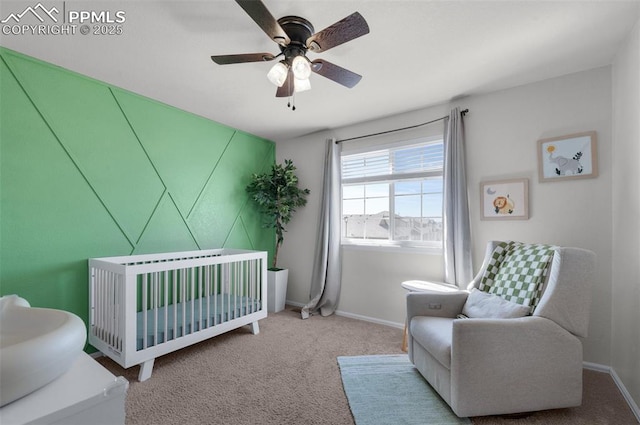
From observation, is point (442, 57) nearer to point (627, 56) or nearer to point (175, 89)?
point (627, 56)

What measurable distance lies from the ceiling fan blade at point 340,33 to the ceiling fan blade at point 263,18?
160 mm

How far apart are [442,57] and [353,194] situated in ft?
5.96

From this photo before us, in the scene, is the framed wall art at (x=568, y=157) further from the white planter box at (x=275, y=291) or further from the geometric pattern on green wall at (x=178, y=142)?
the geometric pattern on green wall at (x=178, y=142)

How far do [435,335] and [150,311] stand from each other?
2359mm

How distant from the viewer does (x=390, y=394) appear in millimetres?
1809

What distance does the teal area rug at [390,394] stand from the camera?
159 cm

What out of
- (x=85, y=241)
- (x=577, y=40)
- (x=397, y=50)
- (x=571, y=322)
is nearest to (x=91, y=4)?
(x=85, y=241)

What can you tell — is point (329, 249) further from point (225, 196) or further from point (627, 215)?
point (627, 215)

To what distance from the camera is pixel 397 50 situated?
6.30 feet

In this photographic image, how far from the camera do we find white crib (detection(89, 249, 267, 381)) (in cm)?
189

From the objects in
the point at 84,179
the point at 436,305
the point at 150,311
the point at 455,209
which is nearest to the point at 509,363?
the point at 436,305

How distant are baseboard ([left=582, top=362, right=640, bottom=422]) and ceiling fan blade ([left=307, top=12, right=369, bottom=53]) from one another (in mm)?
2653

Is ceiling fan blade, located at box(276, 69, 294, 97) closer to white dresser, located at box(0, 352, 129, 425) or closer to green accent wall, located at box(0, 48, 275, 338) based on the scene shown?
green accent wall, located at box(0, 48, 275, 338)

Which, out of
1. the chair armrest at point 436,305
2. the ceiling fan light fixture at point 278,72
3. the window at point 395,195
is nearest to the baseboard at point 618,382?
the chair armrest at point 436,305
